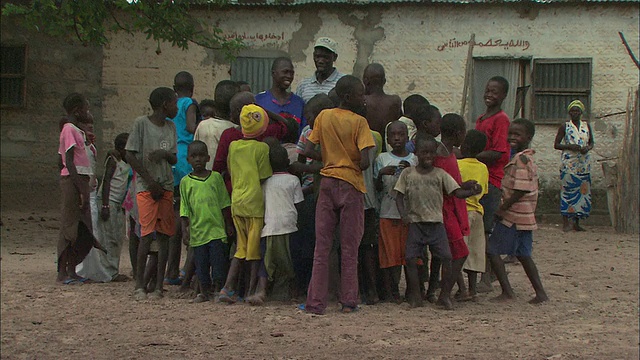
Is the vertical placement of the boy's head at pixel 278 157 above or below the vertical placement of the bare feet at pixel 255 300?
above

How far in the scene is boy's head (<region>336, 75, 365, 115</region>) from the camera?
6395 mm

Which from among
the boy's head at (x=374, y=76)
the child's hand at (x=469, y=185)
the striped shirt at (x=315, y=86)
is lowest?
the child's hand at (x=469, y=185)

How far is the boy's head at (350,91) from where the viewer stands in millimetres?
6395

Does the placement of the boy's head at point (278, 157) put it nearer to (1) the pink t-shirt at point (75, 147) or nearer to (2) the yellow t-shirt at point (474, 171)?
(2) the yellow t-shirt at point (474, 171)

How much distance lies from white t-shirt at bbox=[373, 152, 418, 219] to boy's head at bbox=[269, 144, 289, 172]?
0.65 metres

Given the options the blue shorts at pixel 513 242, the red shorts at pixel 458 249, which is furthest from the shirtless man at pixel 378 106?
the blue shorts at pixel 513 242

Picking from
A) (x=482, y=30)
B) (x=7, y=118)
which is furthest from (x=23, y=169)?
(x=482, y=30)

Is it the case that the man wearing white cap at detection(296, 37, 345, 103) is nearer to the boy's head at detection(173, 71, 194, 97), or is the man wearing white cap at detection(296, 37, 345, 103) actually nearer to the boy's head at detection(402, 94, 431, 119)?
the boy's head at detection(402, 94, 431, 119)

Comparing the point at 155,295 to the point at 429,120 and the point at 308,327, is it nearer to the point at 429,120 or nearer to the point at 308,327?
the point at 308,327

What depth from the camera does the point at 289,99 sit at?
23.3ft

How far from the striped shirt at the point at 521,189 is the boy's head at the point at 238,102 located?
6.49 feet

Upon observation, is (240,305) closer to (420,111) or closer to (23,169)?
(420,111)

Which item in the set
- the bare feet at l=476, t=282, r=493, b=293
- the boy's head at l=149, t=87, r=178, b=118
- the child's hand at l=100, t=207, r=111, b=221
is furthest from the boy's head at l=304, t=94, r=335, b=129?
the child's hand at l=100, t=207, r=111, b=221

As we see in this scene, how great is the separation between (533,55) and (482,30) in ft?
2.83
